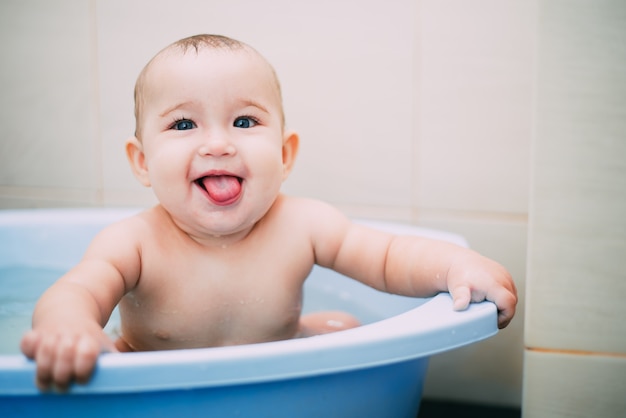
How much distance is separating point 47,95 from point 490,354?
3.43 feet

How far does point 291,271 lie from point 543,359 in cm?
35

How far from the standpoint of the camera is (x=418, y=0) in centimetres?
119

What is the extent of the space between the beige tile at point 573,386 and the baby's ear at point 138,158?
21.5 inches

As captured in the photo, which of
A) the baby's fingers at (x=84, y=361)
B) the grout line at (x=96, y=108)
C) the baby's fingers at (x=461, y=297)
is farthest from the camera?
the grout line at (x=96, y=108)

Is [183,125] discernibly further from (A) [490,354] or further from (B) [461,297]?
(A) [490,354]

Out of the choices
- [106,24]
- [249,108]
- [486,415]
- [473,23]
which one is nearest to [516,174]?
[473,23]

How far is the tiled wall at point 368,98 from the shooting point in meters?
1.18

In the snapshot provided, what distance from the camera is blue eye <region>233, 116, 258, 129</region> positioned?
84cm

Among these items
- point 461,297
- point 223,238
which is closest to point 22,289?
point 223,238

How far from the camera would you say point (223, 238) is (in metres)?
0.90

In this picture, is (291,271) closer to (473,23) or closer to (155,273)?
(155,273)

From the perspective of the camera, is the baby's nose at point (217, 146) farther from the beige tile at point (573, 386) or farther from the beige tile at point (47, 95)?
the beige tile at point (47, 95)

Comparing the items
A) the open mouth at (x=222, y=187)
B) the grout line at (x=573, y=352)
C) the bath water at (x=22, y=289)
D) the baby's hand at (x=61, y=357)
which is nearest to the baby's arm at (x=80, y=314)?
the baby's hand at (x=61, y=357)

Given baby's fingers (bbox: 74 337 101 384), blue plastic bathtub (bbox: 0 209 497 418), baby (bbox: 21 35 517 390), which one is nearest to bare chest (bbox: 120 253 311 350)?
baby (bbox: 21 35 517 390)
